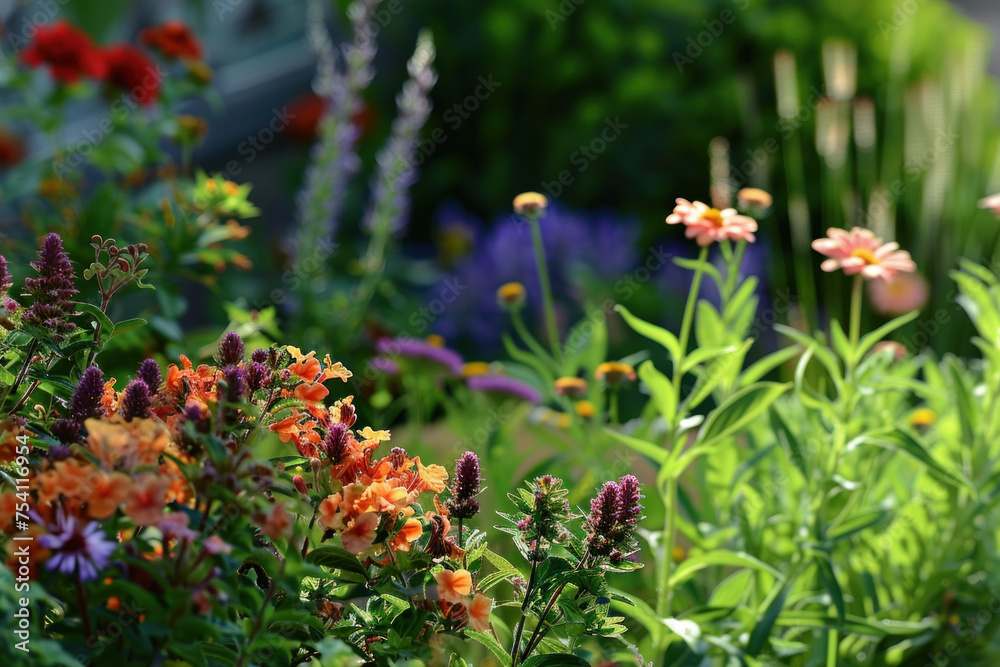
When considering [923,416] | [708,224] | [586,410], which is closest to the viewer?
[708,224]

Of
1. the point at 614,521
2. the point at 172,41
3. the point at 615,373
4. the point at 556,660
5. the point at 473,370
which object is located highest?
the point at 172,41

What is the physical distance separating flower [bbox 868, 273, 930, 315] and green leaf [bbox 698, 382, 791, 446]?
90.7 inches

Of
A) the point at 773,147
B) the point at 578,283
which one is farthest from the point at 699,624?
the point at 773,147

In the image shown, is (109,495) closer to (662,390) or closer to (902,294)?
(662,390)

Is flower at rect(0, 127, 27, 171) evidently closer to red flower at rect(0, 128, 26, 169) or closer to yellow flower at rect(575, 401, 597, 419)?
red flower at rect(0, 128, 26, 169)

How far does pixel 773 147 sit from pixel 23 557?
3.35m

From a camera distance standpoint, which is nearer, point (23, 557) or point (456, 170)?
point (23, 557)

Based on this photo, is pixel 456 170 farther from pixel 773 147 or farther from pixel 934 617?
pixel 934 617

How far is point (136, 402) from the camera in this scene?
78 cm

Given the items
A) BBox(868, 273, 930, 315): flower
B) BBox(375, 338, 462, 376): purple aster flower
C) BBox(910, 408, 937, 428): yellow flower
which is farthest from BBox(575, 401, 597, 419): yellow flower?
BBox(868, 273, 930, 315): flower

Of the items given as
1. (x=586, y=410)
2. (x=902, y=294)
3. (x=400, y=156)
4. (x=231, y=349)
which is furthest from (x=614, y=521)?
(x=902, y=294)

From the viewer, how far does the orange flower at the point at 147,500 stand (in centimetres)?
64

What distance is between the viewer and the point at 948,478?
1312 millimetres

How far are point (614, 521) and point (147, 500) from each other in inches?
15.1
